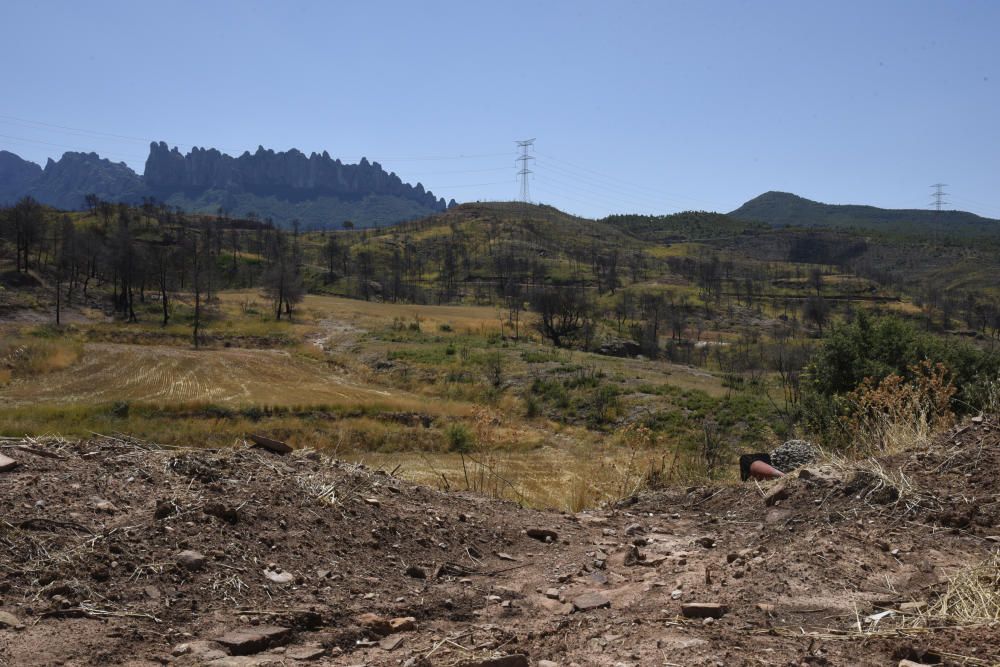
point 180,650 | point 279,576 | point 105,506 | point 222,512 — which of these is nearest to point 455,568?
point 279,576

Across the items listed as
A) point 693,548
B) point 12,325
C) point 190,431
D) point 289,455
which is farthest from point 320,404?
point 12,325

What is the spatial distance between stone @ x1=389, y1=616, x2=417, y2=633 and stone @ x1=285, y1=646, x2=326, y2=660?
0.43 metres

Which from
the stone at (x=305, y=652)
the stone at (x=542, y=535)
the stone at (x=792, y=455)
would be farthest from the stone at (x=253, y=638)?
the stone at (x=792, y=455)

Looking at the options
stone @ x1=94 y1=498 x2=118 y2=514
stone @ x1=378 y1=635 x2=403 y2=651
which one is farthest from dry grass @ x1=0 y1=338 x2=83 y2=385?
stone @ x1=378 y1=635 x2=403 y2=651

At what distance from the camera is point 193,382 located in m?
41.1

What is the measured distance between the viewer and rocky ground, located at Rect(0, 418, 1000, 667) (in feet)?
10.4

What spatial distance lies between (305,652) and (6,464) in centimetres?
310

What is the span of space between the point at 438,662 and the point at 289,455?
3877mm

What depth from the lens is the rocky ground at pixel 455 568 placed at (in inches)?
124

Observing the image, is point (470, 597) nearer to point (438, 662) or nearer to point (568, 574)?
point (568, 574)

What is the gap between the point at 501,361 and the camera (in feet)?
161

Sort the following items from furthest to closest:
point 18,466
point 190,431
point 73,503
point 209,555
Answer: point 190,431 → point 18,466 → point 73,503 → point 209,555

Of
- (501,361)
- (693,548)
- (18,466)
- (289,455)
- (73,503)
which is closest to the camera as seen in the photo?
(73,503)

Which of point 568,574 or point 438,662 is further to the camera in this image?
point 568,574
